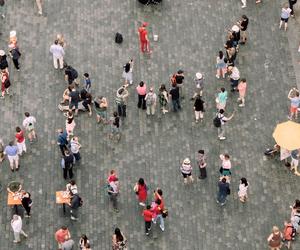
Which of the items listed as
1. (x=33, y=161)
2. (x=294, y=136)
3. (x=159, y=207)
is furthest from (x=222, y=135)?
(x=33, y=161)

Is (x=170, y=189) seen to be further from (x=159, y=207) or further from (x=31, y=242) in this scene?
(x=31, y=242)

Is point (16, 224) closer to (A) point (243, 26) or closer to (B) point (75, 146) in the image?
(B) point (75, 146)

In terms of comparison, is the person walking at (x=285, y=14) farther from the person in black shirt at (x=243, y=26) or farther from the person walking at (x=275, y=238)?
the person walking at (x=275, y=238)

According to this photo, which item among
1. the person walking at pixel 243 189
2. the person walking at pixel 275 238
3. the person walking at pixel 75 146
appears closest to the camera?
the person walking at pixel 275 238

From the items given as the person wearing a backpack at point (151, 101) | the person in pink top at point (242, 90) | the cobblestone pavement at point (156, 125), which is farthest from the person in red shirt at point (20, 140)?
the person in pink top at point (242, 90)

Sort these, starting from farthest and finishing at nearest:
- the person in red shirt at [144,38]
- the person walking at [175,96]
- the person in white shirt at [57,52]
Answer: the person in red shirt at [144,38] → the person in white shirt at [57,52] → the person walking at [175,96]

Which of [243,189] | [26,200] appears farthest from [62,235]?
[243,189]

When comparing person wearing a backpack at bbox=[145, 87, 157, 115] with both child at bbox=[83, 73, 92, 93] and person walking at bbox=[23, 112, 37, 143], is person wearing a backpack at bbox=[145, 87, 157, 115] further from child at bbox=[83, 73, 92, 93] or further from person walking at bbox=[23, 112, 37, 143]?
person walking at bbox=[23, 112, 37, 143]
